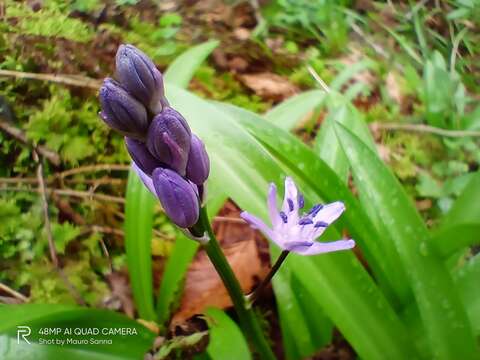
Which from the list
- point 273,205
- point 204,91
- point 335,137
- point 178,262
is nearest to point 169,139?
point 273,205

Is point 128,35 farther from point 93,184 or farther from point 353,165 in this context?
point 353,165

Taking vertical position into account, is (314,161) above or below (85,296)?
above

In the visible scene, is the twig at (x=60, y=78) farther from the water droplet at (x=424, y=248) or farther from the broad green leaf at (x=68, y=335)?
the water droplet at (x=424, y=248)

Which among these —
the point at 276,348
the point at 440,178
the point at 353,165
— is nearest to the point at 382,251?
the point at 353,165

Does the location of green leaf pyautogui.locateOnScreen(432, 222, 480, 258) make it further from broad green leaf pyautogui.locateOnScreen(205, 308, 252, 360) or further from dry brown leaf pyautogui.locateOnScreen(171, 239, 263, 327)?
dry brown leaf pyautogui.locateOnScreen(171, 239, 263, 327)

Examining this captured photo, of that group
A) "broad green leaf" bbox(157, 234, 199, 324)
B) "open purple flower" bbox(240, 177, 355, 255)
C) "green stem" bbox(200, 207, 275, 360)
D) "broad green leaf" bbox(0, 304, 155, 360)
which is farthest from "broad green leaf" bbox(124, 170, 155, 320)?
"open purple flower" bbox(240, 177, 355, 255)

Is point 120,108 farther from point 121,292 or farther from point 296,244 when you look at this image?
point 121,292

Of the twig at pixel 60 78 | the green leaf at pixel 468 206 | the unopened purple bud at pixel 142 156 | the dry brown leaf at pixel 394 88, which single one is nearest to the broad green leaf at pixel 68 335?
the unopened purple bud at pixel 142 156
